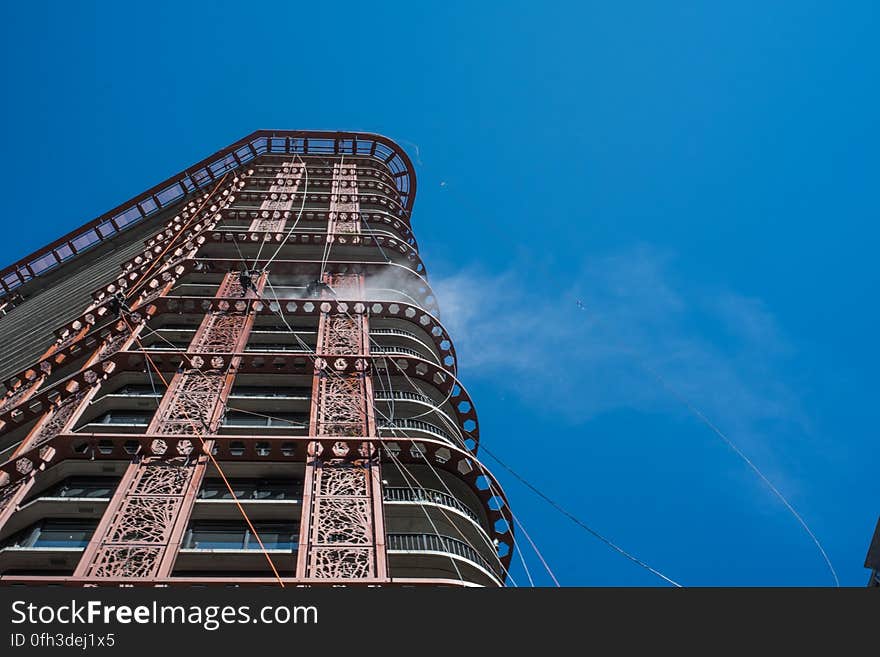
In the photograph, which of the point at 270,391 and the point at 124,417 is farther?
the point at 270,391

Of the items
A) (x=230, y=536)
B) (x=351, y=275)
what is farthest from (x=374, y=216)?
(x=230, y=536)

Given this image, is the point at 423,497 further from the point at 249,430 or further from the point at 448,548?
the point at 249,430

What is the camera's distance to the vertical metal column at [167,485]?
1510 cm

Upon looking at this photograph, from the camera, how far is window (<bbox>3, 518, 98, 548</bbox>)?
18141 millimetres

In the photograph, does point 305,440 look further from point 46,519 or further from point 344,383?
point 46,519

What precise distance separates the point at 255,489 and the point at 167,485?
287 cm

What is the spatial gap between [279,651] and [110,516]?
974 cm

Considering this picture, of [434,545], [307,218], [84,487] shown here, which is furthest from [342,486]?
[307,218]

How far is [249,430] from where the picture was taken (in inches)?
855

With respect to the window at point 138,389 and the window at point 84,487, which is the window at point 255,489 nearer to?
the window at point 84,487

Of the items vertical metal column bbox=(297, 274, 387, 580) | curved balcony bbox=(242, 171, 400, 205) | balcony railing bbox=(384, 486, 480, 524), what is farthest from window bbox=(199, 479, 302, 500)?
curved balcony bbox=(242, 171, 400, 205)

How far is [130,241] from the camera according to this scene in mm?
56438

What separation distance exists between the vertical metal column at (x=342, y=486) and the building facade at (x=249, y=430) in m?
0.06

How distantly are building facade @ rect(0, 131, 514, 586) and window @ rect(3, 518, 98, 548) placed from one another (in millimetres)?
55
